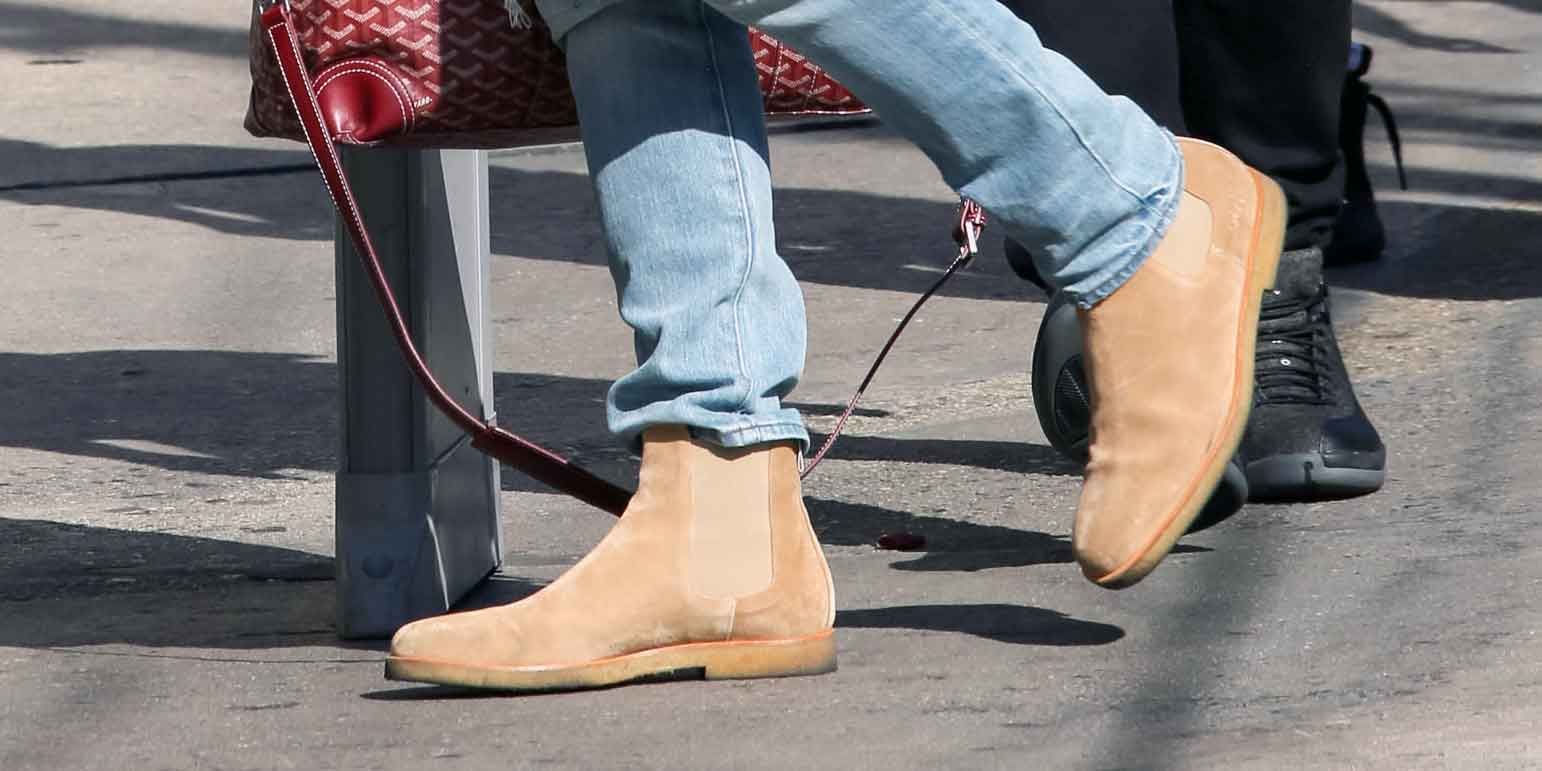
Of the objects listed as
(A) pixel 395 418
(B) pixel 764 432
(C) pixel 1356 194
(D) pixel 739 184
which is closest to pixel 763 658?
(B) pixel 764 432

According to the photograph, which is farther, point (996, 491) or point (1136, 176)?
point (996, 491)

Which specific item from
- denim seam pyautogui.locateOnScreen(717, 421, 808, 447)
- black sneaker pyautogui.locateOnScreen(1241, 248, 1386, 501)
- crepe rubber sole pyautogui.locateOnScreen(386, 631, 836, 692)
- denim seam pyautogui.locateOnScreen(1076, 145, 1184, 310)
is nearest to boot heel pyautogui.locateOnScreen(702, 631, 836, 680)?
crepe rubber sole pyautogui.locateOnScreen(386, 631, 836, 692)

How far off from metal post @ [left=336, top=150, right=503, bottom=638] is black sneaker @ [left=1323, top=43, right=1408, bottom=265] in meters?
2.16

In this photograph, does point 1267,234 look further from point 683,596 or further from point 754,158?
point 683,596

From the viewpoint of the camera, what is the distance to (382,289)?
2.08m

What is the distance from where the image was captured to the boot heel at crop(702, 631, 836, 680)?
2033 mm

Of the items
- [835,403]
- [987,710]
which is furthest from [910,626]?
[835,403]

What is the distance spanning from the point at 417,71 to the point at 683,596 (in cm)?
46

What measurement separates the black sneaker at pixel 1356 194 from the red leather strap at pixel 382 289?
2254mm

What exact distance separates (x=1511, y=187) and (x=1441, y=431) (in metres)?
2.35

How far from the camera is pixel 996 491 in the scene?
2.83 metres

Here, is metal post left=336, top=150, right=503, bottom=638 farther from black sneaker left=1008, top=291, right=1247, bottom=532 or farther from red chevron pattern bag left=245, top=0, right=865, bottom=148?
black sneaker left=1008, top=291, right=1247, bottom=532

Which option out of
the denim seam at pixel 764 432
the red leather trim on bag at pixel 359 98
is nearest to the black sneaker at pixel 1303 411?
the denim seam at pixel 764 432

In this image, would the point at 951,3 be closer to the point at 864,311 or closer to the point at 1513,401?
the point at 1513,401
